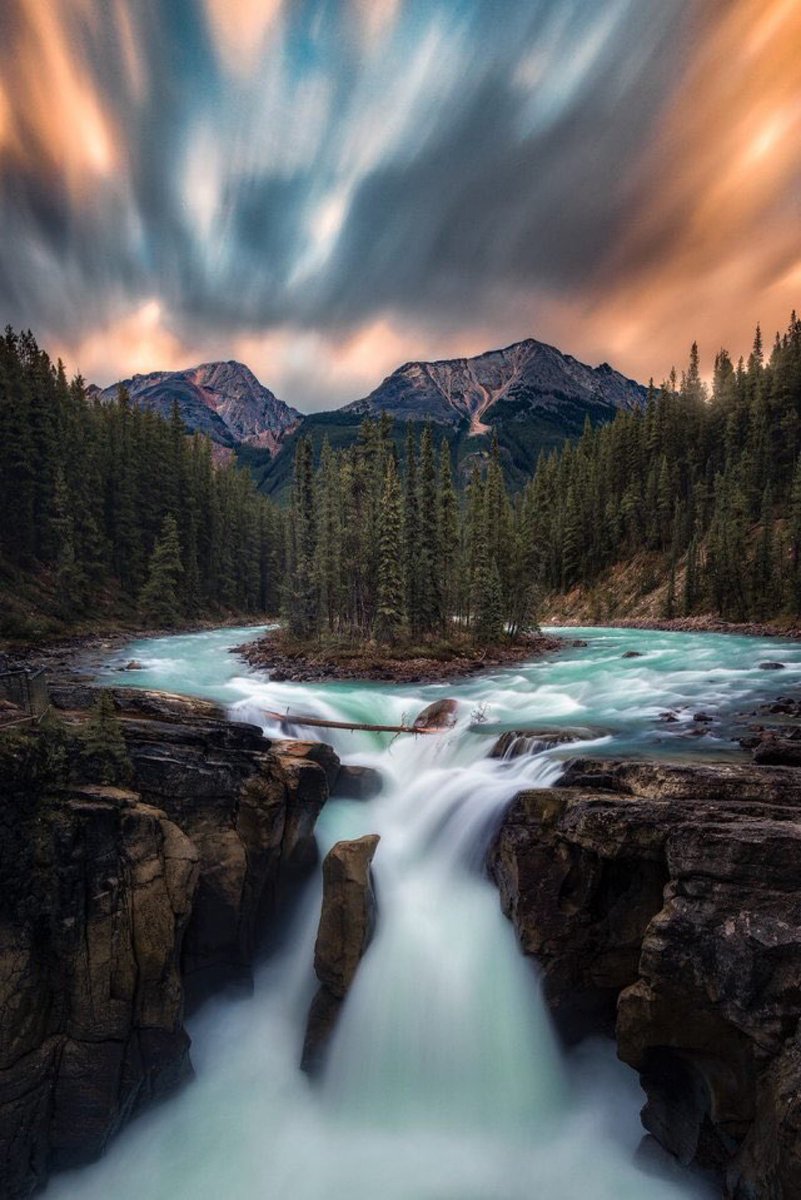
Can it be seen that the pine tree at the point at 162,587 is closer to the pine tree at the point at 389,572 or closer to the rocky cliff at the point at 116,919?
the pine tree at the point at 389,572

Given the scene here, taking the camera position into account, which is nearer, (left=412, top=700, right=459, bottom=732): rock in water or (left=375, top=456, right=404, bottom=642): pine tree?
(left=412, top=700, right=459, bottom=732): rock in water

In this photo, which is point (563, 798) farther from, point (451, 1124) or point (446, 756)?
point (446, 756)

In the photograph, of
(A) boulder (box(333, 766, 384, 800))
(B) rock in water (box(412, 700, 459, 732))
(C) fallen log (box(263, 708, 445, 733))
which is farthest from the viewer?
(B) rock in water (box(412, 700, 459, 732))

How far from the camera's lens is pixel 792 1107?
20.2ft

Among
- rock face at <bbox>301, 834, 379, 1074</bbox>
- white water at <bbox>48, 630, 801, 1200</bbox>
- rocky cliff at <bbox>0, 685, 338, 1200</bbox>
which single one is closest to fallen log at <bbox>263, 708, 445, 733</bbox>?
white water at <bbox>48, 630, 801, 1200</bbox>

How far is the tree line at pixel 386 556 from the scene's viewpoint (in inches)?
1674

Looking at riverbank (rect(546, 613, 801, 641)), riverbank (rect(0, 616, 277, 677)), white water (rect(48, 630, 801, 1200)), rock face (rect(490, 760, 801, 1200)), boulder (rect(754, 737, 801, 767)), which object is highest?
riverbank (rect(0, 616, 277, 677))

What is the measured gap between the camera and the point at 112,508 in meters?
65.4

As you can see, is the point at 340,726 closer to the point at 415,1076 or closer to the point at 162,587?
the point at 415,1076

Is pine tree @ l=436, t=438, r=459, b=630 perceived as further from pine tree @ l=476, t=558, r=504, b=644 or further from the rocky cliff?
the rocky cliff

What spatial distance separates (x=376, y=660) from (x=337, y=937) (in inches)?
1026

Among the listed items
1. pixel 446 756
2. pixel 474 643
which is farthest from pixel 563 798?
pixel 474 643

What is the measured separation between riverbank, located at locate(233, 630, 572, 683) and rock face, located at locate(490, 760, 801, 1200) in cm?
2262

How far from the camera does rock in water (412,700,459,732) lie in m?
20.4
